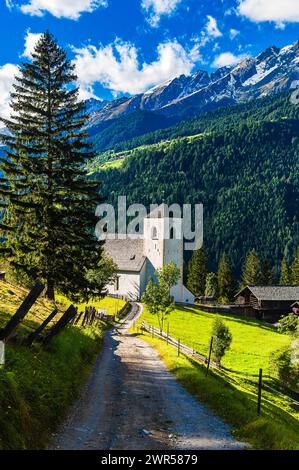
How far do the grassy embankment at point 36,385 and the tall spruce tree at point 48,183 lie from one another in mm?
6613

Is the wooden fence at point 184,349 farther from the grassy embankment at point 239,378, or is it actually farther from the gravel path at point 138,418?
the gravel path at point 138,418

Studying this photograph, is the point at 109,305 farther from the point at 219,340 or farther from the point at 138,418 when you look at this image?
the point at 138,418

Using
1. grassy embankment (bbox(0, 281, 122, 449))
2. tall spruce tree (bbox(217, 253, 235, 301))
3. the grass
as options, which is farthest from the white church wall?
grassy embankment (bbox(0, 281, 122, 449))

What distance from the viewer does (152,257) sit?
9494 cm

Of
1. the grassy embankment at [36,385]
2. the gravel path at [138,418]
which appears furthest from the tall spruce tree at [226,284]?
the grassy embankment at [36,385]

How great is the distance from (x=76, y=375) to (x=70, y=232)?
1360cm

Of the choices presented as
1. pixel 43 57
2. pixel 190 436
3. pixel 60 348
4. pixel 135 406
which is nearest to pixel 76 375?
pixel 60 348

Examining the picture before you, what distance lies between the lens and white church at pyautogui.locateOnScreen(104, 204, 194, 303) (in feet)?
302

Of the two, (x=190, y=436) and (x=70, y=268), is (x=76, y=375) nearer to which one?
(x=190, y=436)

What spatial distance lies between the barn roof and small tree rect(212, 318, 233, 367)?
1970 inches

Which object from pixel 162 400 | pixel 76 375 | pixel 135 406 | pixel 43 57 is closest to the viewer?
pixel 135 406

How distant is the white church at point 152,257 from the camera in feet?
302

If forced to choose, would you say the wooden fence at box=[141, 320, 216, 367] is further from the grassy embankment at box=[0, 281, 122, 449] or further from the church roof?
the church roof

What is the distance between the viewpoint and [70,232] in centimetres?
3075
